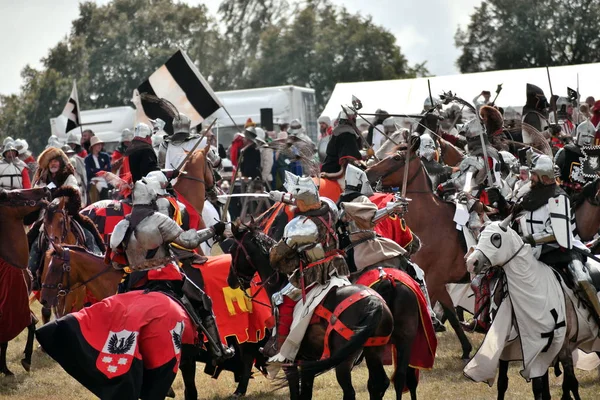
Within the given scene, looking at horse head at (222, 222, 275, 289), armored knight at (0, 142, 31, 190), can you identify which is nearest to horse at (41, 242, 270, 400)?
horse head at (222, 222, 275, 289)

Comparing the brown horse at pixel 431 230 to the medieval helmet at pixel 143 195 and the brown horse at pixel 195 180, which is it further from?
the medieval helmet at pixel 143 195

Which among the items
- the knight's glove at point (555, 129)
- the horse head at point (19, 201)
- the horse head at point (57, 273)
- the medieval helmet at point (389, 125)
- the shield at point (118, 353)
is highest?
the medieval helmet at point (389, 125)

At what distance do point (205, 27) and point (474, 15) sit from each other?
64.8ft

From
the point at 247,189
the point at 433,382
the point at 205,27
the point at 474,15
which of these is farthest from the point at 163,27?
the point at 433,382

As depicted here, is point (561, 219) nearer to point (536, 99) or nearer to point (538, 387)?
point (538, 387)

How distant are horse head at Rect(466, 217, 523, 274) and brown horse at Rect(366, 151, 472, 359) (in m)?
2.73

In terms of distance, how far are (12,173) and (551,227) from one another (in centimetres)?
1002

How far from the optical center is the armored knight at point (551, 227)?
9.12 m

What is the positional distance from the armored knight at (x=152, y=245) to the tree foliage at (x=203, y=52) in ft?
123

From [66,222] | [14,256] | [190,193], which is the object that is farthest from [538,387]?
[66,222]

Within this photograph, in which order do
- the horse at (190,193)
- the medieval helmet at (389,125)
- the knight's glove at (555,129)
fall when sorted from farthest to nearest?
the medieval helmet at (389,125), the knight's glove at (555,129), the horse at (190,193)

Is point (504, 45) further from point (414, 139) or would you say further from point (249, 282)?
point (249, 282)

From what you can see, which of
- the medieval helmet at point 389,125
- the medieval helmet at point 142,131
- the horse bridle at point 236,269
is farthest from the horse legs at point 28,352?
the medieval helmet at point 389,125

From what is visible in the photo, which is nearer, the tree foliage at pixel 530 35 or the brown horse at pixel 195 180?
the brown horse at pixel 195 180
